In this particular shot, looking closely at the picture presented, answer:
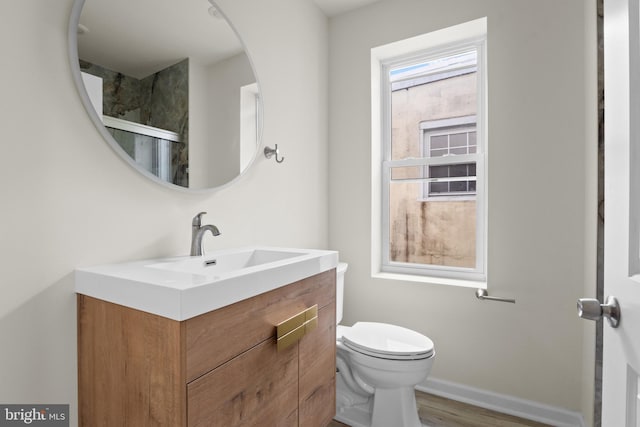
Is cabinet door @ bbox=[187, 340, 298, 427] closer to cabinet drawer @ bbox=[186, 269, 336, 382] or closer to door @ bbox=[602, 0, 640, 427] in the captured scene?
cabinet drawer @ bbox=[186, 269, 336, 382]

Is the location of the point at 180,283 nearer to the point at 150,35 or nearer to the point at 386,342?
the point at 150,35

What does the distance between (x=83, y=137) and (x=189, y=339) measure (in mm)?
703

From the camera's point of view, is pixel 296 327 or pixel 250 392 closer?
pixel 250 392

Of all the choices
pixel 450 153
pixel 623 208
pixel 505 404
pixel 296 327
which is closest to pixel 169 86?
pixel 296 327

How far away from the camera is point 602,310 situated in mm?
618

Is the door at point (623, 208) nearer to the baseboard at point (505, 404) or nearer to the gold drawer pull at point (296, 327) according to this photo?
the gold drawer pull at point (296, 327)

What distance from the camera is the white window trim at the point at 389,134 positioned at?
1.98 meters

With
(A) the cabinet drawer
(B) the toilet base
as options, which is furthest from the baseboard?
(A) the cabinet drawer

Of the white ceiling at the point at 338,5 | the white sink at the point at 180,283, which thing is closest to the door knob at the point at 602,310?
the white sink at the point at 180,283

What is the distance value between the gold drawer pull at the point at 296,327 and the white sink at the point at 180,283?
13cm

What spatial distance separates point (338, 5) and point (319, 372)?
2166 mm

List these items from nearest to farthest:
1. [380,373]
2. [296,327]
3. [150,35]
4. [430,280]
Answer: [296,327] → [150,35] → [380,373] → [430,280]

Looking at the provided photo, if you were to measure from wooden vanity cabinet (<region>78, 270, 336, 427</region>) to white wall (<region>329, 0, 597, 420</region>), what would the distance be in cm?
117

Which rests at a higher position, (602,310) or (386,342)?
(602,310)
